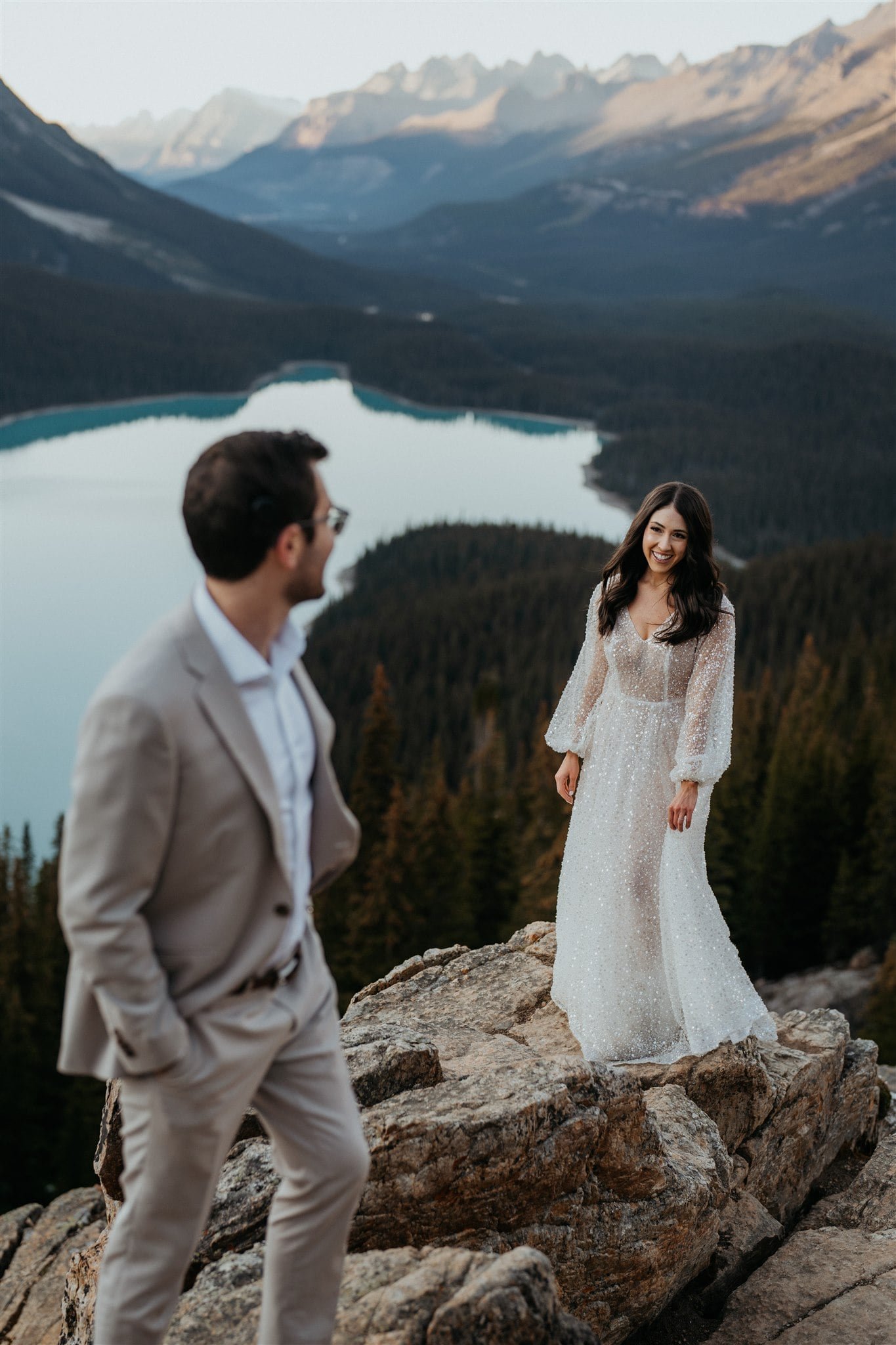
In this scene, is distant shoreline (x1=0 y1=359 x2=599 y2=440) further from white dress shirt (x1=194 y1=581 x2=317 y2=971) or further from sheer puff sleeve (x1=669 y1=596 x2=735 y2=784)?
white dress shirt (x1=194 y1=581 x2=317 y2=971)

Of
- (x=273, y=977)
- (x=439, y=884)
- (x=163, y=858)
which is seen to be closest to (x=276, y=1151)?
(x=273, y=977)

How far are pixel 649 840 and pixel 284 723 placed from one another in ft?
11.5

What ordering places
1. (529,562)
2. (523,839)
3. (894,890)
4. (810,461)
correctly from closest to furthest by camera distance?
1. (894,890)
2. (523,839)
3. (529,562)
4. (810,461)

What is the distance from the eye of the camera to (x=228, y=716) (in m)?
3.12

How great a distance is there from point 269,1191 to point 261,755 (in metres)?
2.49

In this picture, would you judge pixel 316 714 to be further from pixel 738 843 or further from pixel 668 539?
pixel 738 843

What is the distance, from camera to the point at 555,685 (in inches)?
2456

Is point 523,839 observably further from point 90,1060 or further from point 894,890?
point 90,1060

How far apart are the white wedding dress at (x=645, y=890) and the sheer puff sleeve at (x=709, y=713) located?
4 cm

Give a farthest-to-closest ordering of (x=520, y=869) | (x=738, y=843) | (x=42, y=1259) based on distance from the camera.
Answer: (x=738, y=843)
(x=520, y=869)
(x=42, y=1259)

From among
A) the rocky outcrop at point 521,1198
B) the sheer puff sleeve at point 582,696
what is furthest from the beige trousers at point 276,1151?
the sheer puff sleeve at point 582,696

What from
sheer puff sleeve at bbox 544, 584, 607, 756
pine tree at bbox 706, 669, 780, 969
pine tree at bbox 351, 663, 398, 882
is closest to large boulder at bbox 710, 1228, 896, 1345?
sheer puff sleeve at bbox 544, 584, 607, 756

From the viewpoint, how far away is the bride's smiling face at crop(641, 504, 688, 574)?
19.7ft

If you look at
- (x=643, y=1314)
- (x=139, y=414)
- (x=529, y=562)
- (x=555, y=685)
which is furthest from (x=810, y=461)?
(x=643, y=1314)
